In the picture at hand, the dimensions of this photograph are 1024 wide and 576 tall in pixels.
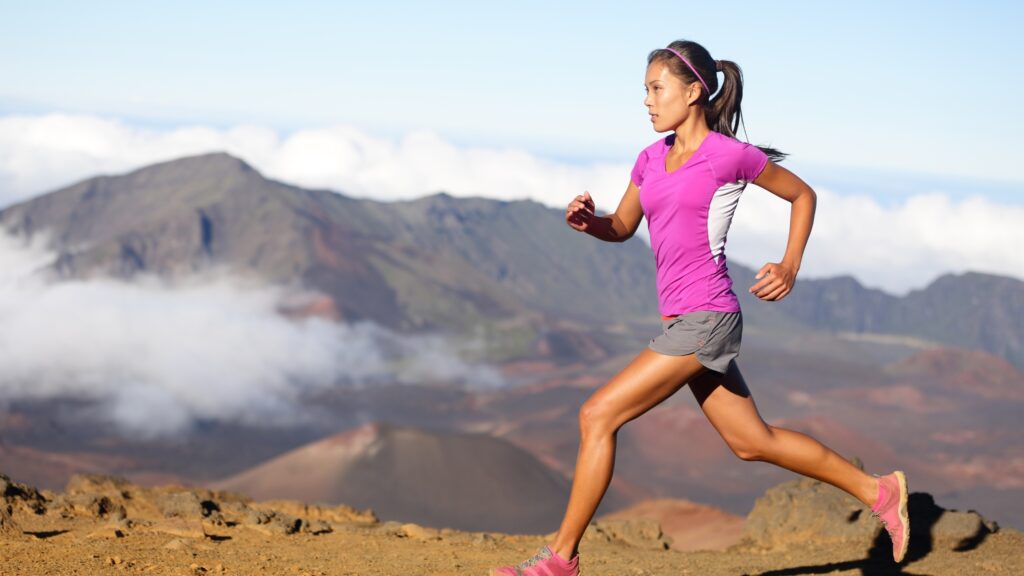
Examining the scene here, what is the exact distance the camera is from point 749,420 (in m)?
6.08

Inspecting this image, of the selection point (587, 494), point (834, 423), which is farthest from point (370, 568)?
point (834, 423)

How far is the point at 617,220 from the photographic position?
20.9ft

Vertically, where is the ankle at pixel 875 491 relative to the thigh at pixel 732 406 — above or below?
below

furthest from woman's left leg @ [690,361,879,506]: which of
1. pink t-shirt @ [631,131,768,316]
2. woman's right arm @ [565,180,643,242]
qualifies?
woman's right arm @ [565,180,643,242]

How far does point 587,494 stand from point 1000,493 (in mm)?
85229

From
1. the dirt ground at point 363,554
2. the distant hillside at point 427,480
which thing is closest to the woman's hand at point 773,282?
the dirt ground at point 363,554

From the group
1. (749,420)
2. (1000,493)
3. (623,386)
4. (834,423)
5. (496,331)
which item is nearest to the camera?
(623,386)

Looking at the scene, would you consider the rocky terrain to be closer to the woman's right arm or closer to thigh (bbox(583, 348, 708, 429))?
thigh (bbox(583, 348, 708, 429))

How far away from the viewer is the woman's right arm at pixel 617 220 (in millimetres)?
6062

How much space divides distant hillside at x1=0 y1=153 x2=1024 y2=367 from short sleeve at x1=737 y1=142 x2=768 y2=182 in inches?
4580

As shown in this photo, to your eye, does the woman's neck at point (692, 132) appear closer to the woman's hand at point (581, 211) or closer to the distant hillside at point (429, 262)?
the woman's hand at point (581, 211)

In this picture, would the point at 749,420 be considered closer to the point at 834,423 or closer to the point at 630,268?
the point at 834,423

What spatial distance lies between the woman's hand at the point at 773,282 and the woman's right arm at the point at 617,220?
0.86 m

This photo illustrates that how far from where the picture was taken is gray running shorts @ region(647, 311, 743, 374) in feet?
18.6
